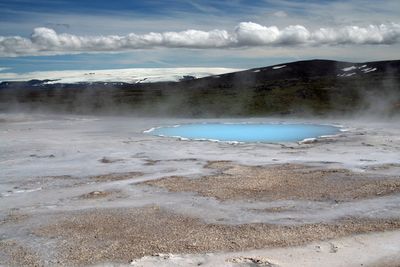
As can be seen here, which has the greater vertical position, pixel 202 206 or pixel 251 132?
pixel 202 206

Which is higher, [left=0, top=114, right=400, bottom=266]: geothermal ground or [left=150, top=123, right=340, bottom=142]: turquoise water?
[left=0, top=114, right=400, bottom=266]: geothermal ground

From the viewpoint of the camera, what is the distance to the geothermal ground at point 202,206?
8.12 meters

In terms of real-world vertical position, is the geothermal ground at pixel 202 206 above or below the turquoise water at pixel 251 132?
above

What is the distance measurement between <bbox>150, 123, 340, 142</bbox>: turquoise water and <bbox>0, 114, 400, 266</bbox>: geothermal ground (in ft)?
17.0

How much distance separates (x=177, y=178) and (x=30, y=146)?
390 inches

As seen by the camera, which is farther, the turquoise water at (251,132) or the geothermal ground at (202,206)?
the turquoise water at (251,132)

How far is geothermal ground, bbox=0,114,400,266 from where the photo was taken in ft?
26.6

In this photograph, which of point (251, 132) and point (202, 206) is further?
point (251, 132)

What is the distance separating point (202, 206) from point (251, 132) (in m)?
17.3

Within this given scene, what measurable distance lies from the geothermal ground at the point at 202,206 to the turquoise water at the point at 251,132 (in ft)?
17.0

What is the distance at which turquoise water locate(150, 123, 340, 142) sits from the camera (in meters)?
24.9

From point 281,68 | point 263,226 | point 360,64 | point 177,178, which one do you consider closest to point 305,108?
point 177,178

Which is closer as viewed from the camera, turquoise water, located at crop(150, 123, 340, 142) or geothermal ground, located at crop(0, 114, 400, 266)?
geothermal ground, located at crop(0, 114, 400, 266)

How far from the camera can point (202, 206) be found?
36.1 feet
